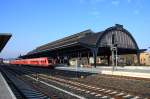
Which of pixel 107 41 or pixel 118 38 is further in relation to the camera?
pixel 118 38

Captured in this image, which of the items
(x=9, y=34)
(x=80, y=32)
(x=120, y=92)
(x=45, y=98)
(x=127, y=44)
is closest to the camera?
(x=45, y=98)

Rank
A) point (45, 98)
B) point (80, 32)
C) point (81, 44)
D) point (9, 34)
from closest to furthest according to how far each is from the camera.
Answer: point (45, 98) → point (9, 34) → point (81, 44) → point (80, 32)

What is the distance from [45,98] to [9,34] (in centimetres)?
1412

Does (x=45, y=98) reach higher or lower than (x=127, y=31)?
lower

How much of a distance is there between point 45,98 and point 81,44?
180 ft

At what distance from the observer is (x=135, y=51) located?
95.3 m

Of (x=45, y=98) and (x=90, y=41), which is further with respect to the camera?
(x=90, y=41)

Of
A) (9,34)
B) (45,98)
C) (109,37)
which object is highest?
(109,37)

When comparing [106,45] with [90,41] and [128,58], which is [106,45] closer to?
[90,41]

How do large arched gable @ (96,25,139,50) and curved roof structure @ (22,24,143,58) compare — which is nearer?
curved roof structure @ (22,24,143,58)

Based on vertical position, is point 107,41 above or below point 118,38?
below

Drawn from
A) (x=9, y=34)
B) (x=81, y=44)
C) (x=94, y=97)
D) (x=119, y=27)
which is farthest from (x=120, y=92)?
(x=119, y=27)

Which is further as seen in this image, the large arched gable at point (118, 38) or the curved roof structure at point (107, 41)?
the large arched gable at point (118, 38)

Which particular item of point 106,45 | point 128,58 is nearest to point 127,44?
point 106,45
